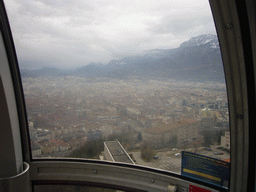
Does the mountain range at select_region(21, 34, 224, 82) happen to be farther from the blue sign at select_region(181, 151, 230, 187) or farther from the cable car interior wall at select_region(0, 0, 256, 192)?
the blue sign at select_region(181, 151, 230, 187)

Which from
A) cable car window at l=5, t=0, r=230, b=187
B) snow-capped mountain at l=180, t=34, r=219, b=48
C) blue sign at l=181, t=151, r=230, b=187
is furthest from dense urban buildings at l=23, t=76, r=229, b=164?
snow-capped mountain at l=180, t=34, r=219, b=48

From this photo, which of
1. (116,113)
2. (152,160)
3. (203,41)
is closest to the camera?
(203,41)

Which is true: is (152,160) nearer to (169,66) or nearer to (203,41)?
(169,66)

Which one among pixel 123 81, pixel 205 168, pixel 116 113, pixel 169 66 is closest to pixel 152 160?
pixel 205 168

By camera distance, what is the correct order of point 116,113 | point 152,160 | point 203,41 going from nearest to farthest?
point 203,41, point 152,160, point 116,113

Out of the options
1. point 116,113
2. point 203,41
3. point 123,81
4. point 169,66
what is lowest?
point 116,113

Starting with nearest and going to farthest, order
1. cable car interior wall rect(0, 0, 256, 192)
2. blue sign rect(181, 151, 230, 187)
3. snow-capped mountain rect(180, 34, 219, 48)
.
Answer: cable car interior wall rect(0, 0, 256, 192), snow-capped mountain rect(180, 34, 219, 48), blue sign rect(181, 151, 230, 187)

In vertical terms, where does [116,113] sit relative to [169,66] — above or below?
below
